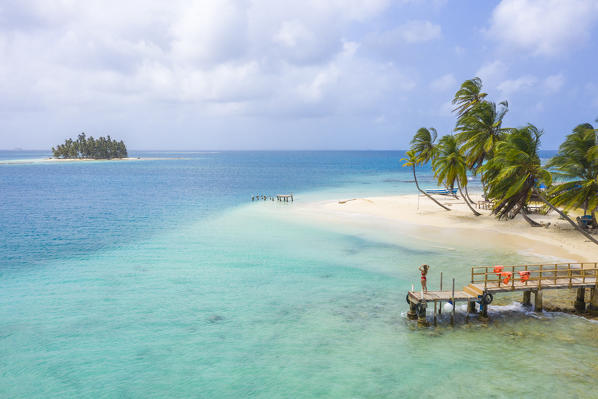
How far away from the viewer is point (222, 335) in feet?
60.6

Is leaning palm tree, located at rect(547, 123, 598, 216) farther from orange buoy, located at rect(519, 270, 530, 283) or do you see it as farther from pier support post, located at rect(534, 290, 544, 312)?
orange buoy, located at rect(519, 270, 530, 283)

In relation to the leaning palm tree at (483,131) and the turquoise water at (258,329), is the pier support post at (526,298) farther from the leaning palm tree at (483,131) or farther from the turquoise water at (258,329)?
the leaning palm tree at (483,131)

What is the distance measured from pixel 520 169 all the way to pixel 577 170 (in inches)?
223

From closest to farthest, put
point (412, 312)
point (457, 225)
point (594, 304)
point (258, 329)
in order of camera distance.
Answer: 1. point (258, 329)
2. point (412, 312)
3. point (594, 304)
4. point (457, 225)

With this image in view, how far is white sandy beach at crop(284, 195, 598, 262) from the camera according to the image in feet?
104

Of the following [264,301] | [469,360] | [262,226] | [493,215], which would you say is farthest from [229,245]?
[493,215]

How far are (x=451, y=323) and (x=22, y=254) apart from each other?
31785 millimetres

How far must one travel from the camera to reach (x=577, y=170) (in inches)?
1143

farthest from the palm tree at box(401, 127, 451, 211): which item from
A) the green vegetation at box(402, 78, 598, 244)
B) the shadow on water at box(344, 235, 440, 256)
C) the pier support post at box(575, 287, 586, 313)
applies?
the pier support post at box(575, 287, 586, 313)

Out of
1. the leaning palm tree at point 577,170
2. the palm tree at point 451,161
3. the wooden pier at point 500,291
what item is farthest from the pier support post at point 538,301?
the palm tree at point 451,161

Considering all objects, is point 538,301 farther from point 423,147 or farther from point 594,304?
point 423,147

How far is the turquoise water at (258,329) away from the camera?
14969 mm

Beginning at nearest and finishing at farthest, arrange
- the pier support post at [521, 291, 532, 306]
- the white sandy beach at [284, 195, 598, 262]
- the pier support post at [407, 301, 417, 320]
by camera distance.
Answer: the pier support post at [407, 301, 417, 320]
the pier support post at [521, 291, 532, 306]
the white sandy beach at [284, 195, 598, 262]

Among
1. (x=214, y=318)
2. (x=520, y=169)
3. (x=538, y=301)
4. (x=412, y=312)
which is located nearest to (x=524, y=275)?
(x=538, y=301)
